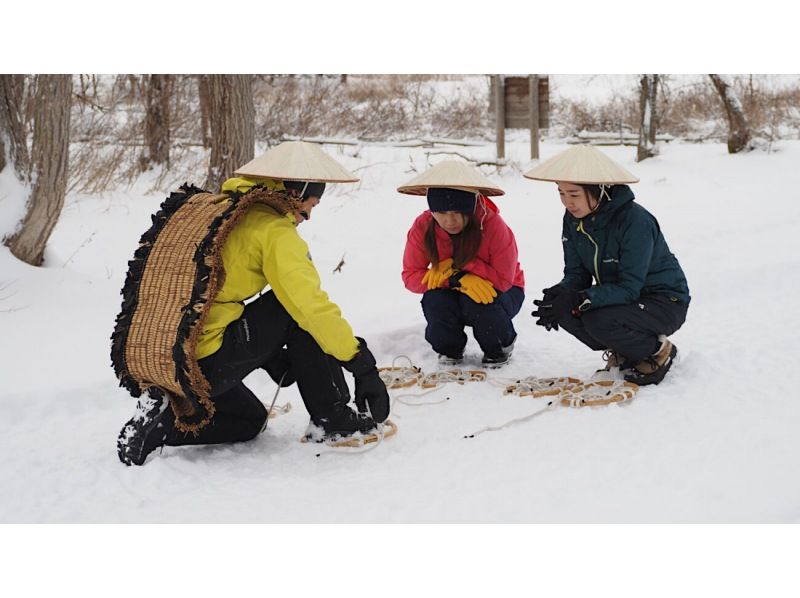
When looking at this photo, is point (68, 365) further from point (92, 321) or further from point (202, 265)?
point (202, 265)

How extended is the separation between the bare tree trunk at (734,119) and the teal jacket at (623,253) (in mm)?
7058

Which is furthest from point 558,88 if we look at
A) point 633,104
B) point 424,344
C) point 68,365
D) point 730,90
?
point 68,365

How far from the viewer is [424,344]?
467 centimetres

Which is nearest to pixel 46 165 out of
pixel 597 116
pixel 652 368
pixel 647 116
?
pixel 652 368

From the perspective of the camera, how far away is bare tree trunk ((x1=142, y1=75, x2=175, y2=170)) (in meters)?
9.73

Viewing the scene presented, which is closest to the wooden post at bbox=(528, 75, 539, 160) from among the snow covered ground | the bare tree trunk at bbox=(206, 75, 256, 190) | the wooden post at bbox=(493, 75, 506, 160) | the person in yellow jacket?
the wooden post at bbox=(493, 75, 506, 160)

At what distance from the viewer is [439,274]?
13.7 ft

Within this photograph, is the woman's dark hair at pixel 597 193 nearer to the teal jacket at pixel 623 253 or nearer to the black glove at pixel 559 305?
the teal jacket at pixel 623 253

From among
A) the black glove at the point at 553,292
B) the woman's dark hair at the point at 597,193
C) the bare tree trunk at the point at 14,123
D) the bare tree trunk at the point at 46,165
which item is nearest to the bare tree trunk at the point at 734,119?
the woman's dark hair at the point at 597,193

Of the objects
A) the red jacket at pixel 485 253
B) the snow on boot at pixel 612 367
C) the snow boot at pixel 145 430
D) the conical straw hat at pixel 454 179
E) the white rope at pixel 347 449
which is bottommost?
the white rope at pixel 347 449

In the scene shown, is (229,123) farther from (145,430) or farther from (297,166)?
(145,430)

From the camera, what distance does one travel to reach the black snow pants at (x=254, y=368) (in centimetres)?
298

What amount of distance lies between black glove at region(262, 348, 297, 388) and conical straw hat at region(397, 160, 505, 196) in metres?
1.18

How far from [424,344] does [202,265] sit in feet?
6.82
